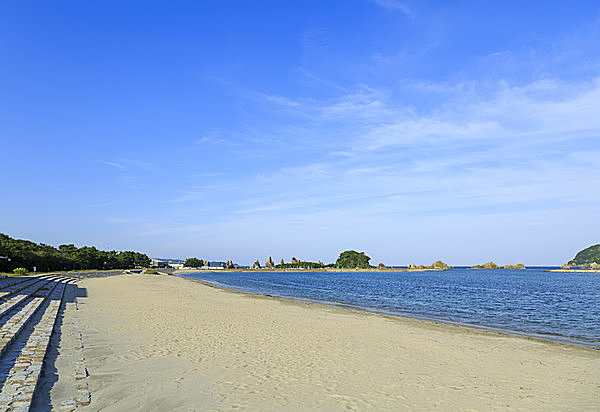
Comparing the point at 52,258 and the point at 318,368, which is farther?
the point at 52,258

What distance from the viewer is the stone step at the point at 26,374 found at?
6341mm

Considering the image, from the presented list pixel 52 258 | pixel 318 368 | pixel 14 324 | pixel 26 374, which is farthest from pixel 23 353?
pixel 52 258

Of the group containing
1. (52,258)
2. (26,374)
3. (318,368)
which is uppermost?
(52,258)

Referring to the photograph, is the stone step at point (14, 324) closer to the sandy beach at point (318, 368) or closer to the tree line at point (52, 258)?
the sandy beach at point (318, 368)

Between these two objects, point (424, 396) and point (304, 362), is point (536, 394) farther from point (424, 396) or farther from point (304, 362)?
point (304, 362)

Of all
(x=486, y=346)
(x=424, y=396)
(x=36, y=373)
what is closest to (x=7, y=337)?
(x=36, y=373)

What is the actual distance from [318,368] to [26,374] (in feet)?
22.4

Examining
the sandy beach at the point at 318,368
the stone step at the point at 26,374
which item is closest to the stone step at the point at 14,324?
the stone step at the point at 26,374

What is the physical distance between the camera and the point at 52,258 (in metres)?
70.7

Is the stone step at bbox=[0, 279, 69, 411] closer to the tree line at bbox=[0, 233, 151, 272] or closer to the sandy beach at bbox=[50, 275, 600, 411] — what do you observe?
the sandy beach at bbox=[50, 275, 600, 411]

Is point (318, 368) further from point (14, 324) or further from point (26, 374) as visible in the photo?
point (14, 324)

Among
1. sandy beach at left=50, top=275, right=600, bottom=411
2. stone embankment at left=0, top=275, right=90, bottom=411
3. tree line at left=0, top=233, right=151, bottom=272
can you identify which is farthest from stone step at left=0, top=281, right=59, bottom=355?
tree line at left=0, top=233, right=151, bottom=272

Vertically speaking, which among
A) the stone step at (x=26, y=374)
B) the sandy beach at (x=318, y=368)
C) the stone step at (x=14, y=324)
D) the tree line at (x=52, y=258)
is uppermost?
the tree line at (x=52, y=258)

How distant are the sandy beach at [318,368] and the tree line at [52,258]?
3794cm
